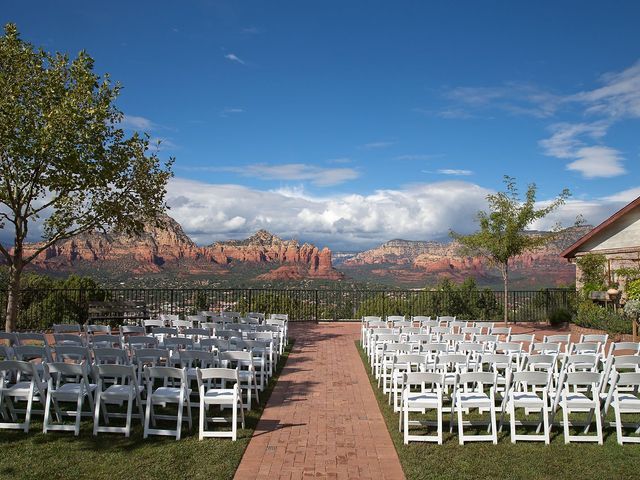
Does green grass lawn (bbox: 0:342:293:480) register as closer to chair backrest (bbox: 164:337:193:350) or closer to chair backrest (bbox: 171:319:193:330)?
chair backrest (bbox: 164:337:193:350)

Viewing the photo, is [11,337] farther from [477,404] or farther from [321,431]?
[477,404]

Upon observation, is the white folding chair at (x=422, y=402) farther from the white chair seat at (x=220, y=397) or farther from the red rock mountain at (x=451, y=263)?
the red rock mountain at (x=451, y=263)

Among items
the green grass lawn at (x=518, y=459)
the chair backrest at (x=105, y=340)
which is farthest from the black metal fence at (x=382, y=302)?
the green grass lawn at (x=518, y=459)

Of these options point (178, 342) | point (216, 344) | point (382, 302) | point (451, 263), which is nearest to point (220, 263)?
point (451, 263)

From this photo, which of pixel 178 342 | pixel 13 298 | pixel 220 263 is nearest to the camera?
pixel 178 342

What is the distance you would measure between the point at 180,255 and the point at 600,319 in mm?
46741

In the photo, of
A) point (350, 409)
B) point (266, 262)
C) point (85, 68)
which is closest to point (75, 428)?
point (350, 409)

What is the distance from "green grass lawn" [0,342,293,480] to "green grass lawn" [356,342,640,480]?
2185mm

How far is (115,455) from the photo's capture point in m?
6.43

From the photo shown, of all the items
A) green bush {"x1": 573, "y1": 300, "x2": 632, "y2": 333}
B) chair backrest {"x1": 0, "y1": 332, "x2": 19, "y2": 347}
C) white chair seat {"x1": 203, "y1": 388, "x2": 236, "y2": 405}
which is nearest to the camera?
white chair seat {"x1": 203, "y1": 388, "x2": 236, "y2": 405}

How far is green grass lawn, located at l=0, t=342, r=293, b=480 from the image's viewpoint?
19.2 ft

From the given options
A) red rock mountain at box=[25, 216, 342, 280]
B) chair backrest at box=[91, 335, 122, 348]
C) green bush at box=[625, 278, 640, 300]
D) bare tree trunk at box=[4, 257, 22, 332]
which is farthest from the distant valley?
chair backrest at box=[91, 335, 122, 348]

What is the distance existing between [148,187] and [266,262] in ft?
150

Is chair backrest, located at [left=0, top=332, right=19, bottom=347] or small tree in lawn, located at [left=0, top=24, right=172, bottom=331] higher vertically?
small tree in lawn, located at [left=0, top=24, right=172, bottom=331]
